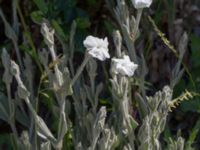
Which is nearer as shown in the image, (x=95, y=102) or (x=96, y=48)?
(x=96, y=48)

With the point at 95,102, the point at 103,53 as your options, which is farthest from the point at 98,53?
the point at 95,102

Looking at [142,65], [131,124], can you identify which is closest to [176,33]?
[142,65]

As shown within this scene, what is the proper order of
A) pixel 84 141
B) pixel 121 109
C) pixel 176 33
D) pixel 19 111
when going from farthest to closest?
pixel 176 33 < pixel 19 111 < pixel 84 141 < pixel 121 109

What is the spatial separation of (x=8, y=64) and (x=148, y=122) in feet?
1.18

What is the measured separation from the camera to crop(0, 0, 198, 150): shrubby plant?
1295 mm

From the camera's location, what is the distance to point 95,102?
1439 millimetres

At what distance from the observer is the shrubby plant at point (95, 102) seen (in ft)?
4.25

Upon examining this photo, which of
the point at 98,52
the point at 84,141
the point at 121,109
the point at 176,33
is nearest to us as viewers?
the point at 98,52

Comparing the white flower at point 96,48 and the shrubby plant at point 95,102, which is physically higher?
the white flower at point 96,48

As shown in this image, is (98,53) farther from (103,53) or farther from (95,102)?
(95,102)

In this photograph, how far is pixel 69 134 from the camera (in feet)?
4.87

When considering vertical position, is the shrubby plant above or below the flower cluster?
below

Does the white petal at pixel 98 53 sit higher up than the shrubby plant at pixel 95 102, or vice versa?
the white petal at pixel 98 53

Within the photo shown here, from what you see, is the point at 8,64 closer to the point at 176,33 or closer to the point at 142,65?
the point at 142,65
